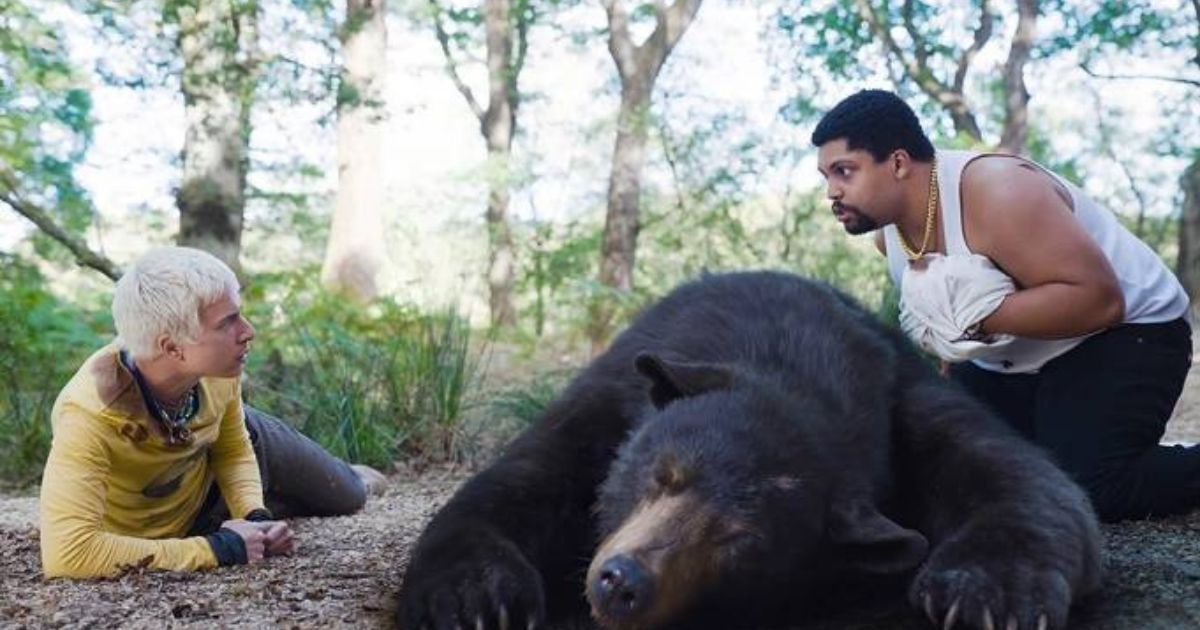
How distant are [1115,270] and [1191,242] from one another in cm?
1016

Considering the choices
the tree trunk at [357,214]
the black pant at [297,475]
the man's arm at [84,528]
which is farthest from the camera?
the tree trunk at [357,214]

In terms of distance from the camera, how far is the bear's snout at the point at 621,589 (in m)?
2.56

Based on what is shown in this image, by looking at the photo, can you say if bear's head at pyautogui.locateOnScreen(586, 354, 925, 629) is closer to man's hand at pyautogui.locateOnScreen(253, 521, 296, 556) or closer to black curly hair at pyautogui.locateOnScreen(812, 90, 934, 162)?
man's hand at pyautogui.locateOnScreen(253, 521, 296, 556)

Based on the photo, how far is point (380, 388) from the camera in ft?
26.7

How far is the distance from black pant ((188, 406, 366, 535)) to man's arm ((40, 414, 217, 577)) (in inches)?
43.0

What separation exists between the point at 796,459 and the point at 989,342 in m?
1.85

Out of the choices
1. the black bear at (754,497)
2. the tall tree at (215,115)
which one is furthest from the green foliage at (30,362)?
the black bear at (754,497)

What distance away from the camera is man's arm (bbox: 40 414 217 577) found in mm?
3660

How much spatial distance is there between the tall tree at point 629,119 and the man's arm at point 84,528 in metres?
12.3

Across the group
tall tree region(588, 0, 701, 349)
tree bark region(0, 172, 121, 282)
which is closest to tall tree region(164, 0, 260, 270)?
tree bark region(0, 172, 121, 282)

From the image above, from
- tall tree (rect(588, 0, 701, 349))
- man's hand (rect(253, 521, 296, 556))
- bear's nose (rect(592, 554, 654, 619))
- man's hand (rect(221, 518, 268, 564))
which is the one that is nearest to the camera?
bear's nose (rect(592, 554, 654, 619))

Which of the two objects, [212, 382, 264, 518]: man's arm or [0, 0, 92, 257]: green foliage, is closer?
[212, 382, 264, 518]: man's arm

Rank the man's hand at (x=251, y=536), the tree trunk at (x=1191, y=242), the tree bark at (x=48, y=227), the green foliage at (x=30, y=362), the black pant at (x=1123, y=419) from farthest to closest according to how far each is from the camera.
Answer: the tree trunk at (x=1191, y=242) < the tree bark at (x=48, y=227) < the green foliage at (x=30, y=362) < the black pant at (x=1123, y=419) < the man's hand at (x=251, y=536)

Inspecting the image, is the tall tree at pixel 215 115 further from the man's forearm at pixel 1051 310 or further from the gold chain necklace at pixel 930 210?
the man's forearm at pixel 1051 310
